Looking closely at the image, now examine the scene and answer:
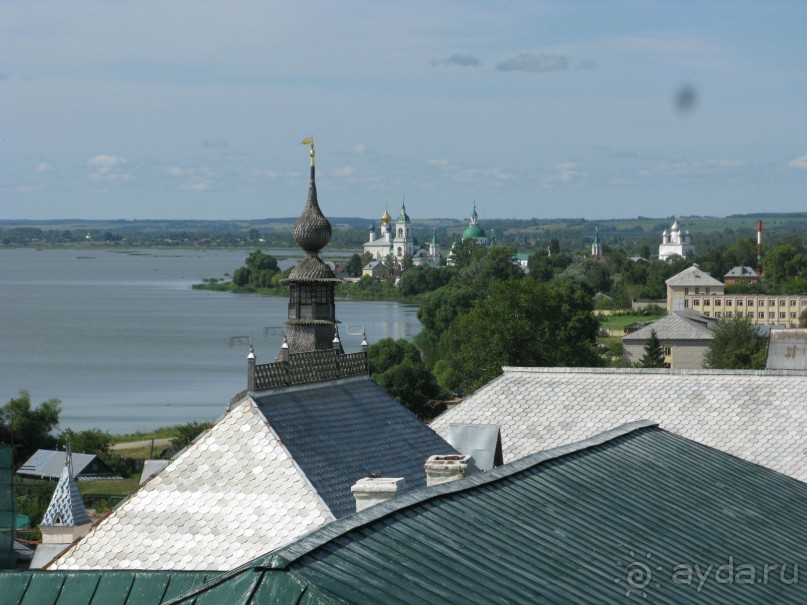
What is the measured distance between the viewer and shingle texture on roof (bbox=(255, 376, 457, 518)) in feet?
49.5

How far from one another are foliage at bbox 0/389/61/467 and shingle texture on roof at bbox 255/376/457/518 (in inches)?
1004

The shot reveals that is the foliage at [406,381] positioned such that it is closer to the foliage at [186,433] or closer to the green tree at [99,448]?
the foliage at [186,433]

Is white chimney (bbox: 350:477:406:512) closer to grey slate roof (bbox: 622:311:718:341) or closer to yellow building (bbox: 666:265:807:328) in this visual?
grey slate roof (bbox: 622:311:718:341)

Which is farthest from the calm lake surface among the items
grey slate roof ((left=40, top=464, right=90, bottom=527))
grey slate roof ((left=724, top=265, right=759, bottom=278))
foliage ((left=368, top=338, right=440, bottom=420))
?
grey slate roof ((left=724, top=265, right=759, bottom=278))

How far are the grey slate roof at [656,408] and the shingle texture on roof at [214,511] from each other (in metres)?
6.09

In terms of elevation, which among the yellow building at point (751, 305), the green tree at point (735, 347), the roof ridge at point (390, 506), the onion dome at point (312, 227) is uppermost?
the onion dome at point (312, 227)

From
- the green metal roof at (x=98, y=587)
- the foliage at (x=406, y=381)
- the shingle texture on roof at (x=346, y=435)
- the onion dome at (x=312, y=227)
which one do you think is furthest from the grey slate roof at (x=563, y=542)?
the foliage at (x=406, y=381)

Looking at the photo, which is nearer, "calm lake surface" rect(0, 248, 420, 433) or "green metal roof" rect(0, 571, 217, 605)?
"green metal roof" rect(0, 571, 217, 605)

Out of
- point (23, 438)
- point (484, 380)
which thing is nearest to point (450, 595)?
point (484, 380)

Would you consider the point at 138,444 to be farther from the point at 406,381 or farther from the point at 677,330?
the point at 677,330

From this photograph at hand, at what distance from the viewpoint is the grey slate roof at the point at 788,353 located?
89.2ft

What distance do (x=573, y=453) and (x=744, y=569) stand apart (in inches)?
79.6

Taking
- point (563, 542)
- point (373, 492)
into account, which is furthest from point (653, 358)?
point (563, 542)

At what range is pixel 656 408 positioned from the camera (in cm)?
2084
